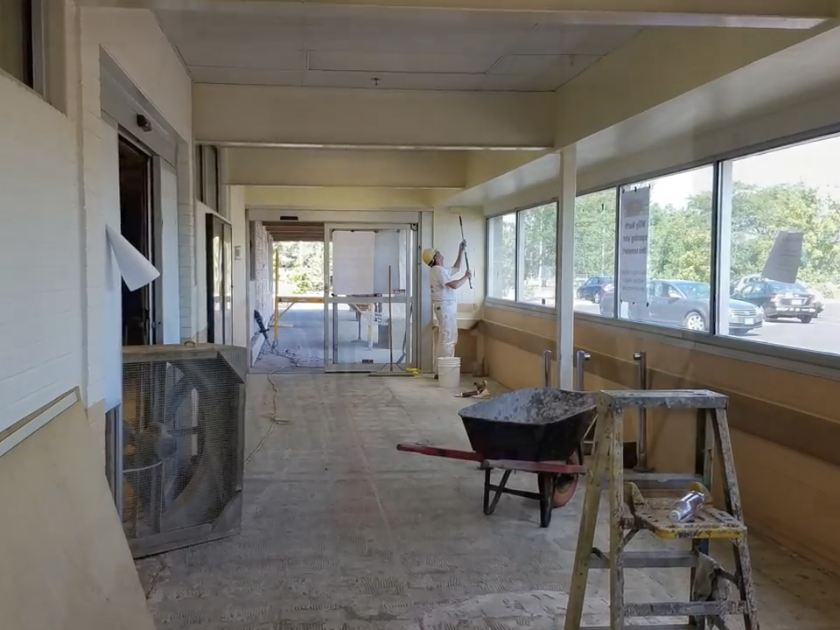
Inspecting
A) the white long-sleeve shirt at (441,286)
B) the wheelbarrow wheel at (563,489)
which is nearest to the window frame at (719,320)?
the wheelbarrow wheel at (563,489)

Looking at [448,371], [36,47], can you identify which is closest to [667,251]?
[448,371]

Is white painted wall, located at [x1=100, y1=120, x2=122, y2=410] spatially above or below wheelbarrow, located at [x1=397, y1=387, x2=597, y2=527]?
above

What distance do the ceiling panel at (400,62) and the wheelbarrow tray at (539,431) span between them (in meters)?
2.29

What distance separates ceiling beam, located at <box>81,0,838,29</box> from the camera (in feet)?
8.22

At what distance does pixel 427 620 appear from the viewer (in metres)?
2.83

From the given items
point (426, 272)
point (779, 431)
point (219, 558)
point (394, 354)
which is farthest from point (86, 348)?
point (394, 354)

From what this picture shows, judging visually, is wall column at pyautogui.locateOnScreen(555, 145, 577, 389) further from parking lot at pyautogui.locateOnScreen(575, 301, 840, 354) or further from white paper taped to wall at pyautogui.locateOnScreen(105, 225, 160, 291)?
white paper taped to wall at pyautogui.locateOnScreen(105, 225, 160, 291)

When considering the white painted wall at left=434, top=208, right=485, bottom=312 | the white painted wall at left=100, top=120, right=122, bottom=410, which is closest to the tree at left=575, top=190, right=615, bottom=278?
the white painted wall at left=434, top=208, right=485, bottom=312

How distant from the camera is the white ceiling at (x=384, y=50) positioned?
4030 millimetres

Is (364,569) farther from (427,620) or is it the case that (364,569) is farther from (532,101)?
(532,101)

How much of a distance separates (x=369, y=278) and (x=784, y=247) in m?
6.15

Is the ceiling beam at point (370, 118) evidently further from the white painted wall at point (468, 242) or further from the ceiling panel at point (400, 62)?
the white painted wall at point (468, 242)

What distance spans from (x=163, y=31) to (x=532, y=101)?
273 centimetres

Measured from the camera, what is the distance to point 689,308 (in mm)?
4773
